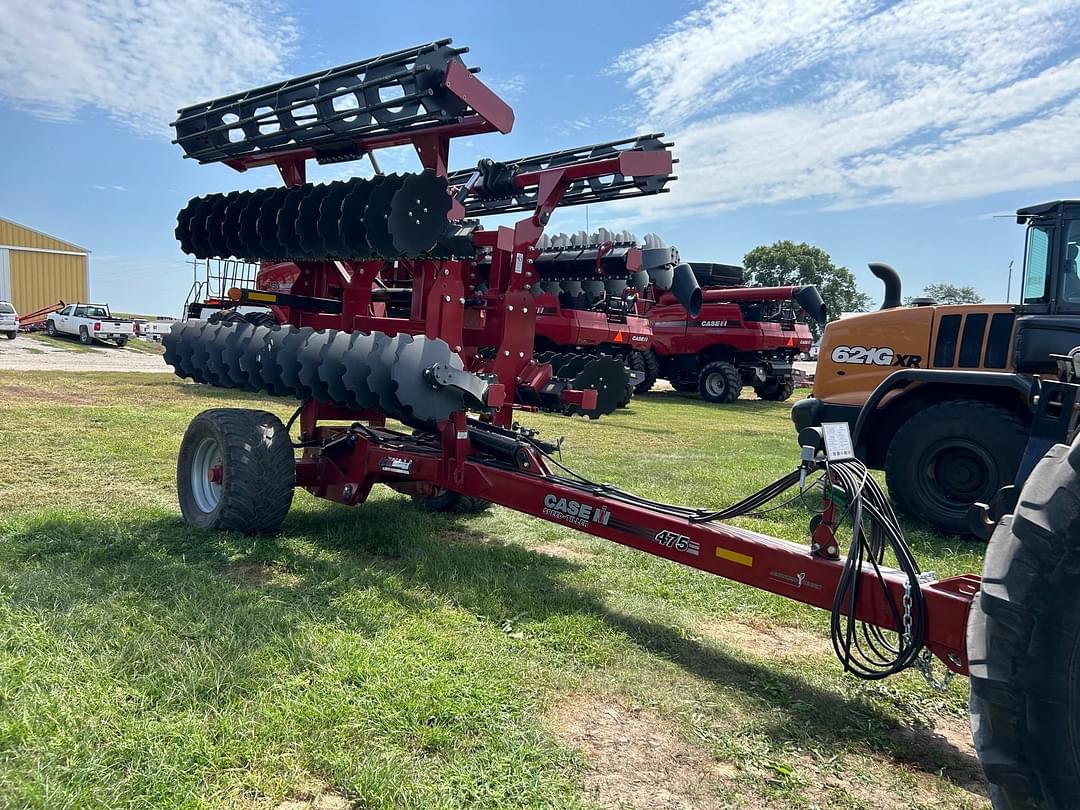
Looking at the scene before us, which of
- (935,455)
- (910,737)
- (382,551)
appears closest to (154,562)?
(382,551)

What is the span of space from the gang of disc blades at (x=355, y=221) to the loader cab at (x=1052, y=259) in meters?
5.04

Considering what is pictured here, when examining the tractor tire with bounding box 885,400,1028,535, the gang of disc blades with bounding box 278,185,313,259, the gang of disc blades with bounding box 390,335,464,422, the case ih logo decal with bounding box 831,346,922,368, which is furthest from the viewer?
the case ih logo decal with bounding box 831,346,922,368

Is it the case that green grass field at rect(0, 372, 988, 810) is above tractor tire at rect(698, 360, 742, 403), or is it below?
below

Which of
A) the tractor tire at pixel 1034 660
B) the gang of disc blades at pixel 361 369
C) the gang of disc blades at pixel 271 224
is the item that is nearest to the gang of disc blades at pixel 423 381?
the gang of disc blades at pixel 361 369

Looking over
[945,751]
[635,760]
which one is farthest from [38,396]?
[945,751]

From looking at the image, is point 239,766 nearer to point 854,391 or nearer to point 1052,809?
point 1052,809

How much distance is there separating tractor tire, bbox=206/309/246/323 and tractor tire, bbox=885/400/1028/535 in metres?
5.19

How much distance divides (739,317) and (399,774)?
1836 centimetres

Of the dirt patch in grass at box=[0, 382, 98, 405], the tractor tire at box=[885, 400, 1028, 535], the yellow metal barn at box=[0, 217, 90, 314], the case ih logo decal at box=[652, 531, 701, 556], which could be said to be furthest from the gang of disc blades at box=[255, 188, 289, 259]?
the yellow metal barn at box=[0, 217, 90, 314]

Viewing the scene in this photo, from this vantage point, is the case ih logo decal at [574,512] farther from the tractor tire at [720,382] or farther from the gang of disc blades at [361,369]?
the tractor tire at [720,382]

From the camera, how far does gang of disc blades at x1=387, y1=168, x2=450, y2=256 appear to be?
172 inches

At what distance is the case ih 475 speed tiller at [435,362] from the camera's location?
316 cm

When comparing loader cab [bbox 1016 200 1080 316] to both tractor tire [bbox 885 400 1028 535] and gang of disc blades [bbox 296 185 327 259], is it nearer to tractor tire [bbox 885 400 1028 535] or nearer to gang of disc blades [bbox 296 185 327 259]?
tractor tire [bbox 885 400 1028 535]

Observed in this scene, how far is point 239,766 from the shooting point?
251cm
